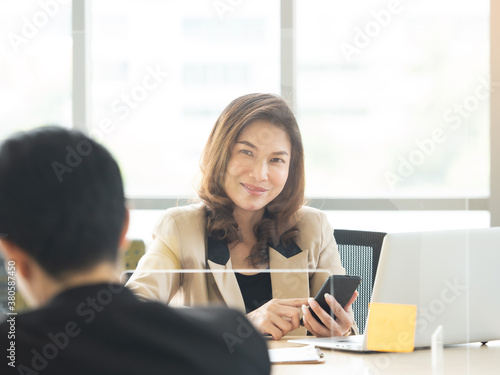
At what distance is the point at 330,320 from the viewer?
1.78 m

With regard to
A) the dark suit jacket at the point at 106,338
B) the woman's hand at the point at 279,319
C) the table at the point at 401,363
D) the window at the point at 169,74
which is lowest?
the table at the point at 401,363

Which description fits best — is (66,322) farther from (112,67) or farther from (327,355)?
(112,67)

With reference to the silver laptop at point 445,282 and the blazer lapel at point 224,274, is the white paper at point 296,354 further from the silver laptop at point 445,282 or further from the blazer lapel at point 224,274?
the blazer lapel at point 224,274

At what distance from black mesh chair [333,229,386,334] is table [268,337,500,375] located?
0.44 metres

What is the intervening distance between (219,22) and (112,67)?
19.7 inches

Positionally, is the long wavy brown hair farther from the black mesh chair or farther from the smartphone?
the smartphone

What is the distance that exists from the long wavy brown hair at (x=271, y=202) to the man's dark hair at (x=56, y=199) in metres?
1.31

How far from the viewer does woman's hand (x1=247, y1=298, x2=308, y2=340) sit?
181 cm

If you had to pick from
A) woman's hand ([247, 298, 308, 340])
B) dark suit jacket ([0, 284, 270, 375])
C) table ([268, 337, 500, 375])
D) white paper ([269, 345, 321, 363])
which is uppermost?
dark suit jacket ([0, 284, 270, 375])

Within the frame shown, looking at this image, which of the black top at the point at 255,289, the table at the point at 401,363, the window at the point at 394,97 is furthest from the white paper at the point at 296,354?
the window at the point at 394,97

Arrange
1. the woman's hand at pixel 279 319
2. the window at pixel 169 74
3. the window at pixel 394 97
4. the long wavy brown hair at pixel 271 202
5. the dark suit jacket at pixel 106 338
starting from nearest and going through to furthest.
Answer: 1. the dark suit jacket at pixel 106 338
2. the woman's hand at pixel 279 319
3. the long wavy brown hair at pixel 271 202
4. the window at pixel 169 74
5. the window at pixel 394 97

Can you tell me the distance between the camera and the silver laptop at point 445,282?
61.9 inches

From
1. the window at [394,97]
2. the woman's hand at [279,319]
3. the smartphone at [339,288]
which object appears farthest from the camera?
the window at [394,97]

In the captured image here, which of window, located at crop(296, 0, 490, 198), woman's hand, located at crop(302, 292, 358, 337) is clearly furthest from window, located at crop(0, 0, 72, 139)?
woman's hand, located at crop(302, 292, 358, 337)
